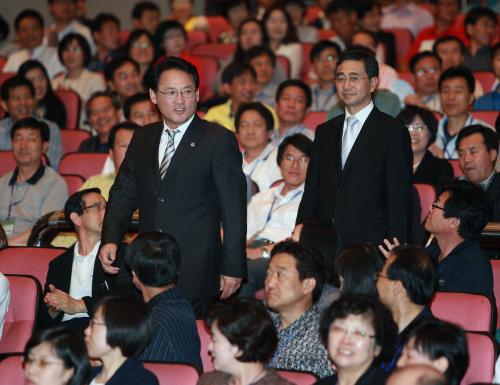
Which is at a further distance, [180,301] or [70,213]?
[70,213]

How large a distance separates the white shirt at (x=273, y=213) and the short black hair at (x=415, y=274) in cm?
180

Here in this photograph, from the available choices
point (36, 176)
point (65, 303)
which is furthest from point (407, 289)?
point (36, 176)

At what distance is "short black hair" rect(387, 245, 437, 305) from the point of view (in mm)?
3656

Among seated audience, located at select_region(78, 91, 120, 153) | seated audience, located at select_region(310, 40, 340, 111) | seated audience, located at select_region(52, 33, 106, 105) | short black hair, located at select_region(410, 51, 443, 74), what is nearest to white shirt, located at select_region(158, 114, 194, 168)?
seated audience, located at select_region(78, 91, 120, 153)

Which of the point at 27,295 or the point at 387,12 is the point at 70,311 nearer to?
the point at 27,295

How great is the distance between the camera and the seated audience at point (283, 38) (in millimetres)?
8453

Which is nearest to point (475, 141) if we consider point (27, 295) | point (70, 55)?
point (27, 295)

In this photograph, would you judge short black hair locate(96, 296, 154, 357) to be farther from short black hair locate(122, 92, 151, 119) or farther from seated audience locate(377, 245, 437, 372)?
short black hair locate(122, 92, 151, 119)

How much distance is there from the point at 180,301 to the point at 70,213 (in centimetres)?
132

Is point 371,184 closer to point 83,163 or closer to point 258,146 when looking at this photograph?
point 258,146

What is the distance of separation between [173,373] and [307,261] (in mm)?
757

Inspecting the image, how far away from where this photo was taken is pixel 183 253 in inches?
162

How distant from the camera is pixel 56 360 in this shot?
10.8ft

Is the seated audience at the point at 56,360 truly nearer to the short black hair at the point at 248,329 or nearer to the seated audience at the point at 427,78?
the short black hair at the point at 248,329
